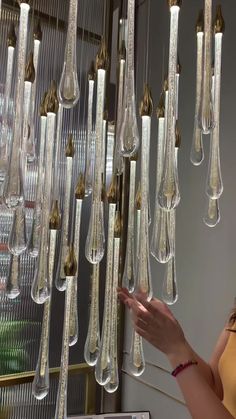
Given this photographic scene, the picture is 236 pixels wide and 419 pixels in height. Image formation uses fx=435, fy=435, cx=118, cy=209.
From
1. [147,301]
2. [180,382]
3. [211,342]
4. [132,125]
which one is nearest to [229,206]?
[211,342]

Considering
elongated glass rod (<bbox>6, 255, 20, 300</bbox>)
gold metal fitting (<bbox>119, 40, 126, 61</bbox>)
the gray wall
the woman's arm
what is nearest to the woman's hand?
the woman's arm

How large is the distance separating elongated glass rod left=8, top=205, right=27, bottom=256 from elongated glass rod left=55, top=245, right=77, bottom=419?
8cm

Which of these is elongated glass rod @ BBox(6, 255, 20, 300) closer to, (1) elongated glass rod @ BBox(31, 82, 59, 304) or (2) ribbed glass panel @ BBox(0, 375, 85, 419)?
(1) elongated glass rod @ BBox(31, 82, 59, 304)

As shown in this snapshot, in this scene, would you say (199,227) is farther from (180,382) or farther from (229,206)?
(180,382)

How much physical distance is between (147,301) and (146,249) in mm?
160

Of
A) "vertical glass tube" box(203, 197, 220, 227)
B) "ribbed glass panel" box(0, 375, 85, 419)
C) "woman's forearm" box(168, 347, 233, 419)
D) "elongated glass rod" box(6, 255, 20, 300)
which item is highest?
"vertical glass tube" box(203, 197, 220, 227)

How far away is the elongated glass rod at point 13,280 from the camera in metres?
0.76

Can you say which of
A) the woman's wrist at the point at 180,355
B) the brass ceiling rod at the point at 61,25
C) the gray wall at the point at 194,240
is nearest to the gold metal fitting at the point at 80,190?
the woman's wrist at the point at 180,355

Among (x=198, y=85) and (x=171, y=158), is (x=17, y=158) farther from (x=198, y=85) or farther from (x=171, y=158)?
(x=198, y=85)

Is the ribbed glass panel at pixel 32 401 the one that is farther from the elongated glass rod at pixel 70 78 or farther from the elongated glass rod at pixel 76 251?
the elongated glass rod at pixel 70 78

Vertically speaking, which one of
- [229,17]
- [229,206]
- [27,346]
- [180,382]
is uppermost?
[229,17]

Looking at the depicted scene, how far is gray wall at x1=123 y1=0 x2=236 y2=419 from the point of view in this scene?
1.95m

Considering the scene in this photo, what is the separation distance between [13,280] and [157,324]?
0.33m

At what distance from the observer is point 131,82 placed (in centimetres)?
67
